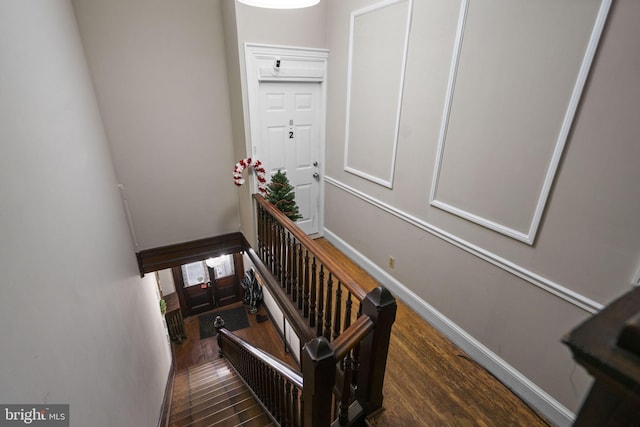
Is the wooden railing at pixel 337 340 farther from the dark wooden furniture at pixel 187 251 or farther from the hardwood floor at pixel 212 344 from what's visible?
the hardwood floor at pixel 212 344

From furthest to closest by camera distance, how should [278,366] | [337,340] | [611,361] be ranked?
1. [278,366]
2. [337,340]
3. [611,361]

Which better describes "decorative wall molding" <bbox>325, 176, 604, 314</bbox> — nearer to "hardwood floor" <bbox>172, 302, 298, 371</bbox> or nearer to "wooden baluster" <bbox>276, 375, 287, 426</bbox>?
"wooden baluster" <bbox>276, 375, 287, 426</bbox>

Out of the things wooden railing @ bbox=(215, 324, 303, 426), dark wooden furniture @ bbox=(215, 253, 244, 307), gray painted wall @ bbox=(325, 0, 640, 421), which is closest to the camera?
gray painted wall @ bbox=(325, 0, 640, 421)

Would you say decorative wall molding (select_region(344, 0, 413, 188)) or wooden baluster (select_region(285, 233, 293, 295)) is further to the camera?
wooden baluster (select_region(285, 233, 293, 295))

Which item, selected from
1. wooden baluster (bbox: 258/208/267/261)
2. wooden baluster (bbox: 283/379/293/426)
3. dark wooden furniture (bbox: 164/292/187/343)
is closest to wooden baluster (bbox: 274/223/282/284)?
wooden baluster (bbox: 258/208/267/261)

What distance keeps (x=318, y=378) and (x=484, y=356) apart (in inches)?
60.2

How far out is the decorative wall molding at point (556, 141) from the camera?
1330 millimetres

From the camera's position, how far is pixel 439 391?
1.95 metres

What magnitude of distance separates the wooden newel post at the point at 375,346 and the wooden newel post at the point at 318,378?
1.00 ft

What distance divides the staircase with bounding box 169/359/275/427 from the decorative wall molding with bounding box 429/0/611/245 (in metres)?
2.82

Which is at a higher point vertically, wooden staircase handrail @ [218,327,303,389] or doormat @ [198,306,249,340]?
wooden staircase handrail @ [218,327,303,389]

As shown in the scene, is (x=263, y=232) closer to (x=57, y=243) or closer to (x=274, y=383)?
(x=274, y=383)

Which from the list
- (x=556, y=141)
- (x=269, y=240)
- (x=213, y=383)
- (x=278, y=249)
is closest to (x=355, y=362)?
(x=278, y=249)

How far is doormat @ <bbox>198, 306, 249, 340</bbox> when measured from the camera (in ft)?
19.4
